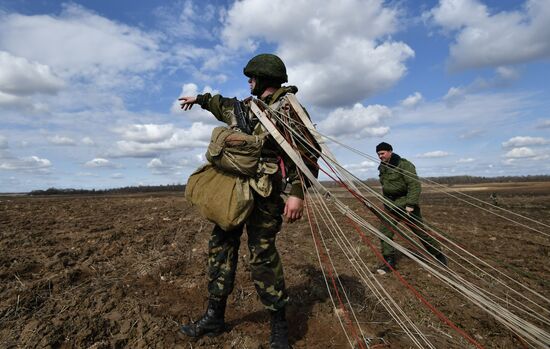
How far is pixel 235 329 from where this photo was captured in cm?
287

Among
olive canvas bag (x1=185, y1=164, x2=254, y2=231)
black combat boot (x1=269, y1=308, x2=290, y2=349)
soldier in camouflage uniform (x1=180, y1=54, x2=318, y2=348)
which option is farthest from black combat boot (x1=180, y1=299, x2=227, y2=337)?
olive canvas bag (x1=185, y1=164, x2=254, y2=231)

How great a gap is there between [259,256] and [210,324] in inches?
28.1

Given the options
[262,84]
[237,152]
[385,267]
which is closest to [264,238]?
[237,152]

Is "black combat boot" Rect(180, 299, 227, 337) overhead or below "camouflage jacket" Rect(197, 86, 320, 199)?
below

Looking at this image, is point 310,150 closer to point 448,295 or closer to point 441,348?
point 441,348

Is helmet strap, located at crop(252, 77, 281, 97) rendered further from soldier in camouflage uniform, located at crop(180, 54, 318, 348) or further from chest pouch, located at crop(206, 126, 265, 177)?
chest pouch, located at crop(206, 126, 265, 177)

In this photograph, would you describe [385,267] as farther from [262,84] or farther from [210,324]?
[262,84]

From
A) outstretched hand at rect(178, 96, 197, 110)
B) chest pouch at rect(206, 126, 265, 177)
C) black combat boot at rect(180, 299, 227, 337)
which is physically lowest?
black combat boot at rect(180, 299, 227, 337)

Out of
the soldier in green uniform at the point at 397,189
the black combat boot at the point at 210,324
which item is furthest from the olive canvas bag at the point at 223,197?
the soldier in green uniform at the point at 397,189

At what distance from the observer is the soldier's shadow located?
9.85 feet

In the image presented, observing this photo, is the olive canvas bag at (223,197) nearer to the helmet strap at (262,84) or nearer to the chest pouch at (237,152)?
the chest pouch at (237,152)

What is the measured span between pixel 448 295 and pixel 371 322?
1.54 m

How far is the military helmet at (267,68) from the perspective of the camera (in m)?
2.65

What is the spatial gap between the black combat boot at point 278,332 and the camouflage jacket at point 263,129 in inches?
36.9
